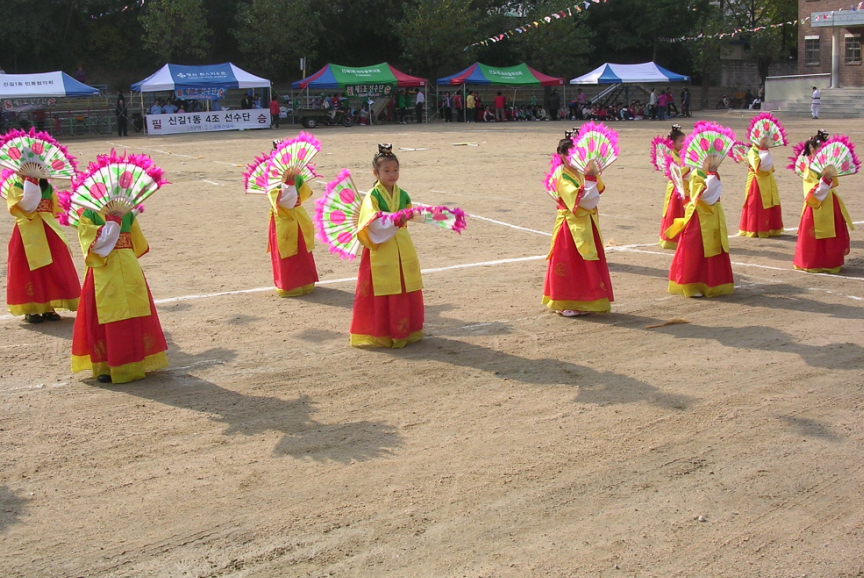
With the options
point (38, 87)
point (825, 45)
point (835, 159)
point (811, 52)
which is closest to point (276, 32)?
point (38, 87)

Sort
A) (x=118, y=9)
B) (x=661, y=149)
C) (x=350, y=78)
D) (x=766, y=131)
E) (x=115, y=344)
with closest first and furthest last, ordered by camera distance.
Answer: (x=115, y=344)
(x=661, y=149)
(x=766, y=131)
(x=350, y=78)
(x=118, y=9)

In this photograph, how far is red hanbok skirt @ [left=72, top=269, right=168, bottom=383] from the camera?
21.4ft

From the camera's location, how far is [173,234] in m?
12.8

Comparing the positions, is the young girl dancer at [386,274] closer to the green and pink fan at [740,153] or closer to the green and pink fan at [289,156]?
the green and pink fan at [289,156]

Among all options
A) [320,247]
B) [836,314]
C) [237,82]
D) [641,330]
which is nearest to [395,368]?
[641,330]

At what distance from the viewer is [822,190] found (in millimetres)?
9461

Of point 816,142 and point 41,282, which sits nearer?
point 41,282

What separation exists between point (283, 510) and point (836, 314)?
591 centimetres

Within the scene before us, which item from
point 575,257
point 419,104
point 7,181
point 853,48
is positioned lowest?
point 575,257

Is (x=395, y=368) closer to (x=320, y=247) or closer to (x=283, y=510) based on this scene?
(x=283, y=510)

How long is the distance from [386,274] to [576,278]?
199cm

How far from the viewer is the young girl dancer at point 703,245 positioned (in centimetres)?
853

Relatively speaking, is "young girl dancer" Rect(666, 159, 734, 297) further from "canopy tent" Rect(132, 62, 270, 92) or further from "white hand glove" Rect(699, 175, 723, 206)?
"canopy tent" Rect(132, 62, 270, 92)

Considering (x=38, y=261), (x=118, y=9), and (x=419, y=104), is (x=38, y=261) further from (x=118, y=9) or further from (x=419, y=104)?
(x=118, y=9)
